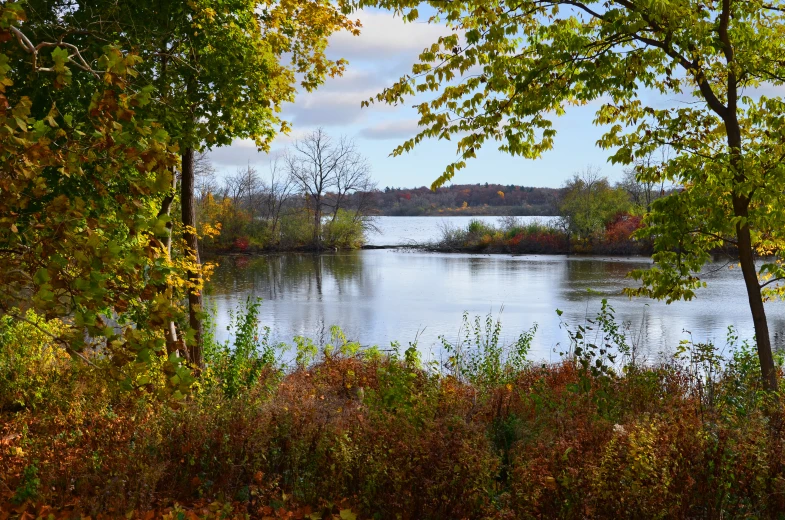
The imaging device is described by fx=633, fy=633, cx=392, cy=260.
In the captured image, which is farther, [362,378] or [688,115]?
[362,378]

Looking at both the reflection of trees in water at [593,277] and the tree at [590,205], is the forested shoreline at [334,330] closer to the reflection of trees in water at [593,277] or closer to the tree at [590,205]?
the reflection of trees in water at [593,277]

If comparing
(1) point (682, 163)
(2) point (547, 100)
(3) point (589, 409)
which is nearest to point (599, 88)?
(2) point (547, 100)

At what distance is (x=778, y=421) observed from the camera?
490 cm

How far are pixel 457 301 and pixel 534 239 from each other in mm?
26144

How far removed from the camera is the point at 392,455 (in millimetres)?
4195

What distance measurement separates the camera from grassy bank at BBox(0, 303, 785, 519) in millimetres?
3523

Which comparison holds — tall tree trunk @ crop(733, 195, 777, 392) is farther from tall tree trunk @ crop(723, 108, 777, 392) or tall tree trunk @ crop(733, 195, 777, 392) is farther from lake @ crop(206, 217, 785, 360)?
lake @ crop(206, 217, 785, 360)

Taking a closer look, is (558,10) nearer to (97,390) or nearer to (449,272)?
(97,390)

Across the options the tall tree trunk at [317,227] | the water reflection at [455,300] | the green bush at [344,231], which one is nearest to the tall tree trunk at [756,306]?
the water reflection at [455,300]

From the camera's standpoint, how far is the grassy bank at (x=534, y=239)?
39.5 meters

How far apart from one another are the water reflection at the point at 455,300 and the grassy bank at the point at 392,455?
235 inches

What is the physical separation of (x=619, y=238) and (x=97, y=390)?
37.1 meters

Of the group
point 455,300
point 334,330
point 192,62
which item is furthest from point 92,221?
point 455,300

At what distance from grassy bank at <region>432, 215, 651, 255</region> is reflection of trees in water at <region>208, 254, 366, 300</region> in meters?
10.4
